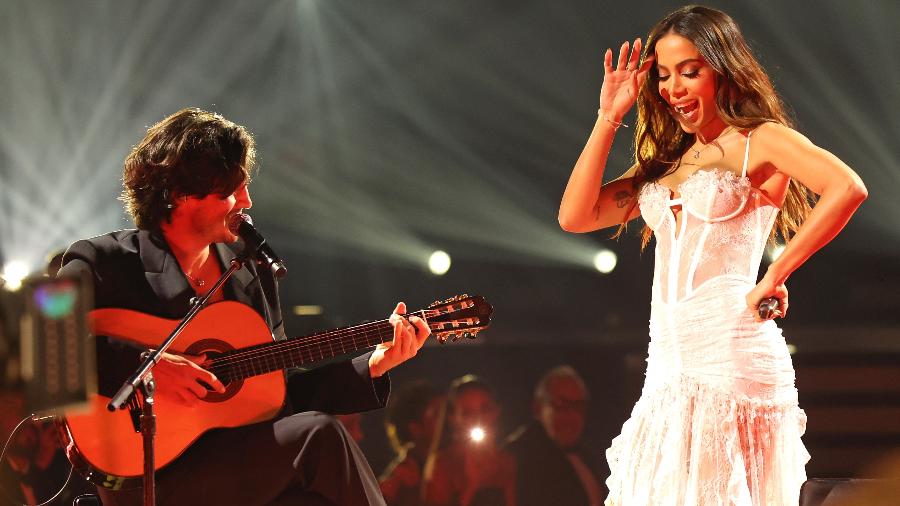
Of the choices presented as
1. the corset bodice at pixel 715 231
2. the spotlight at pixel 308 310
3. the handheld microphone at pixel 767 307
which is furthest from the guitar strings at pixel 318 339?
the spotlight at pixel 308 310

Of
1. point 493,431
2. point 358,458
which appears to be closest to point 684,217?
point 358,458

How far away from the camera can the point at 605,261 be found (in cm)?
543

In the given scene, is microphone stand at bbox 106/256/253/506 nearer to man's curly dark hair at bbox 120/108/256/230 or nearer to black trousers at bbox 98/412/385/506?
A: black trousers at bbox 98/412/385/506

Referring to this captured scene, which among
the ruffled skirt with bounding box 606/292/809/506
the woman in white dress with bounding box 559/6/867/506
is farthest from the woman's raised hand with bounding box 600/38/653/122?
the ruffled skirt with bounding box 606/292/809/506

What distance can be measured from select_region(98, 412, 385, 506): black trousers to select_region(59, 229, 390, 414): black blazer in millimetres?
295

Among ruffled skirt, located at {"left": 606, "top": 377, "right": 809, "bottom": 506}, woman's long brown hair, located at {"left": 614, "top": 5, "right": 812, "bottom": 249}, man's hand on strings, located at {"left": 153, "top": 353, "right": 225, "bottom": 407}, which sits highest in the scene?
woman's long brown hair, located at {"left": 614, "top": 5, "right": 812, "bottom": 249}

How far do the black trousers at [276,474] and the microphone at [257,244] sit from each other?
47 centimetres

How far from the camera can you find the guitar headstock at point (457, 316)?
2943mm

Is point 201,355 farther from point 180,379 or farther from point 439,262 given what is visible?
point 439,262

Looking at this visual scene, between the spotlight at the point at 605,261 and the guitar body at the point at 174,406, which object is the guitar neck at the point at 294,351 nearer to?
the guitar body at the point at 174,406

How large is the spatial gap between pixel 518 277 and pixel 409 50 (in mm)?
1398

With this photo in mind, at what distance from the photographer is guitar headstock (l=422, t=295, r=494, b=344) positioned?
294 cm

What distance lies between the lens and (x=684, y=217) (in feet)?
7.35

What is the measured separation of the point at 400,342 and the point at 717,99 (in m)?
1.15
